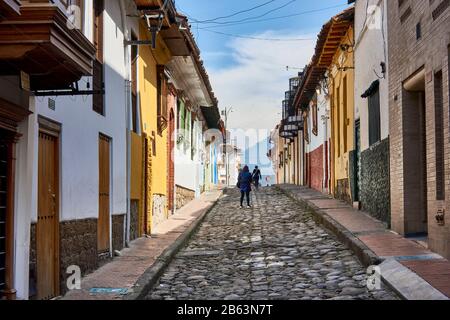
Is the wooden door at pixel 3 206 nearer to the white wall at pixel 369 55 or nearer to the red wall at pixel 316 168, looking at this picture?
the white wall at pixel 369 55

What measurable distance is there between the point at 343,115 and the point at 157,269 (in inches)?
452

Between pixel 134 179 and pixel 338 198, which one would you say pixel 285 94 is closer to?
pixel 338 198

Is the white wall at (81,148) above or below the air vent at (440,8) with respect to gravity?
below

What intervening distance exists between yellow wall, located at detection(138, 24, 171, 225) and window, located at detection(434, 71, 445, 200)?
6.27 m

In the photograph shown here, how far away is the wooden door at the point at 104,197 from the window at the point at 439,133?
5131mm

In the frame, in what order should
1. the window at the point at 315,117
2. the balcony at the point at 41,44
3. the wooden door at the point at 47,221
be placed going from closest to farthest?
the balcony at the point at 41,44 < the wooden door at the point at 47,221 < the window at the point at 315,117

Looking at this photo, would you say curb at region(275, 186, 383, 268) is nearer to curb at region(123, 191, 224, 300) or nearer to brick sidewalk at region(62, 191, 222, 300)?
curb at region(123, 191, 224, 300)

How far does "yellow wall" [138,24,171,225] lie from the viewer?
14031 mm

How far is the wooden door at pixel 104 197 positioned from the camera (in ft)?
34.3

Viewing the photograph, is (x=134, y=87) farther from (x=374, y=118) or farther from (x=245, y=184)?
(x=245, y=184)

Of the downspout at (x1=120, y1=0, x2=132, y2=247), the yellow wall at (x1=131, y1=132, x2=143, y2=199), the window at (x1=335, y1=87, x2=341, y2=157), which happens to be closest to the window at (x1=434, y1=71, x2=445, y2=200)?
the downspout at (x1=120, y1=0, x2=132, y2=247)

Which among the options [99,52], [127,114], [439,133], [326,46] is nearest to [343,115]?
[326,46]

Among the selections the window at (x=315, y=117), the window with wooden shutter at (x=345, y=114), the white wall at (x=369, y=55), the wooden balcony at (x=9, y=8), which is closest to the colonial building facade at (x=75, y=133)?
the wooden balcony at (x=9, y=8)

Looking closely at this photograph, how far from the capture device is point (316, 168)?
91.5 feet
